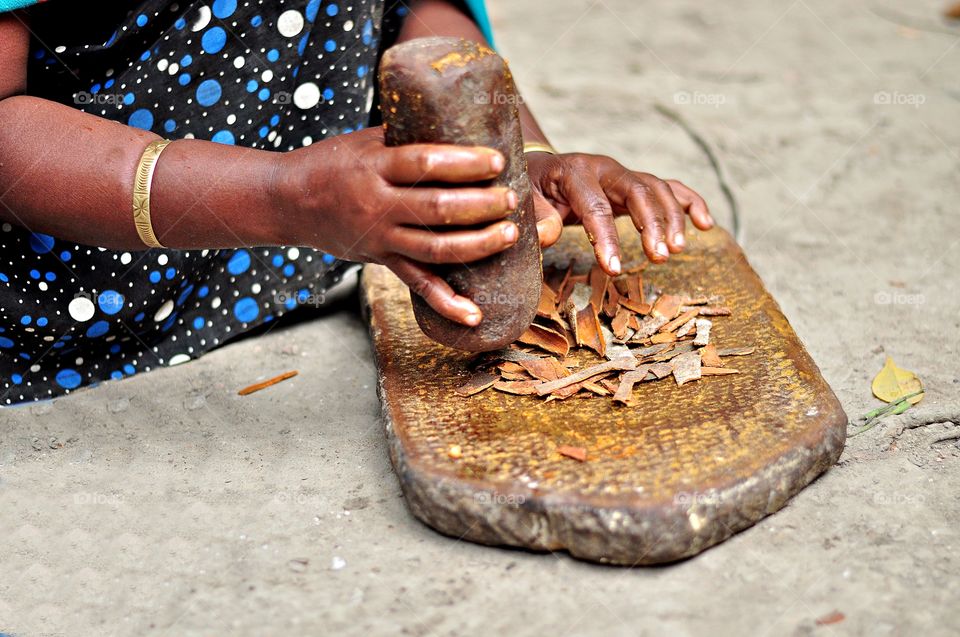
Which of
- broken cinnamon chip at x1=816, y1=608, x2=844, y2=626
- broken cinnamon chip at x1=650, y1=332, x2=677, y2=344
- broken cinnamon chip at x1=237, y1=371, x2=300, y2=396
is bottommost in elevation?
broken cinnamon chip at x1=237, y1=371, x2=300, y2=396

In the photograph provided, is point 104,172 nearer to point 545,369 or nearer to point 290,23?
point 290,23

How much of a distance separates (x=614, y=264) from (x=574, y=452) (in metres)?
0.54

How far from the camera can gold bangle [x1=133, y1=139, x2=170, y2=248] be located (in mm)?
2227

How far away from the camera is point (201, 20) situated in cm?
260

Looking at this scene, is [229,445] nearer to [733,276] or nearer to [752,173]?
[733,276]

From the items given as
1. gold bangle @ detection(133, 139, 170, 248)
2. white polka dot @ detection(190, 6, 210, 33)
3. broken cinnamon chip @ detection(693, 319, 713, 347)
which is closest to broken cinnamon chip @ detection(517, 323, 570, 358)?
broken cinnamon chip @ detection(693, 319, 713, 347)

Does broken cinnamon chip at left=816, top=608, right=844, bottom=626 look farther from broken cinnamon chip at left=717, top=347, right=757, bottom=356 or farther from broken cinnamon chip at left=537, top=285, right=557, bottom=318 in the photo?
broken cinnamon chip at left=537, top=285, right=557, bottom=318

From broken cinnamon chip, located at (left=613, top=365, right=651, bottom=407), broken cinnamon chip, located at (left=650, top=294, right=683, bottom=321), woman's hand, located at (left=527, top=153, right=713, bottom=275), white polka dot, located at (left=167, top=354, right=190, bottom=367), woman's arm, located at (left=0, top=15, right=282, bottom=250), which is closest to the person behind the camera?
woman's arm, located at (left=0, top=15, right=282, bottom=250)

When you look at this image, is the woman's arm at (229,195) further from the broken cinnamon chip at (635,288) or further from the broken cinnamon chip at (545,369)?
the broken cinnamon chip at (635,288)

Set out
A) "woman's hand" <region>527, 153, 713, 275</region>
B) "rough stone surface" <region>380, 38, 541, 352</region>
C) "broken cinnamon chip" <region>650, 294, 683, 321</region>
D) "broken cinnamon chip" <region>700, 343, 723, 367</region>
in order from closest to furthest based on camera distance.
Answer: "rough stone surface" <region>380, 38, 541, 352</region> < "broken cinnamon chip" <region>700, 343, 723, 367</region> < "woman's hand" <region>527, 153, 713, 275</region> < "broken cinnamon chip" <region>650, 294, 683, 321</region>

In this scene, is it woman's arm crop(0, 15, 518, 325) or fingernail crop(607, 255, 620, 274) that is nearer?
woman's arm crop(0, 15, 518, 325)

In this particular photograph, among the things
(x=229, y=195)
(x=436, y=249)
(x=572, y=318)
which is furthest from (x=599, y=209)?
(x=229, y=195)

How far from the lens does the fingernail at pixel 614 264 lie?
2453 mm

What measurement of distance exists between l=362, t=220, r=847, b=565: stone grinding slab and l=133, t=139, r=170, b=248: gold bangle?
67 centimetres
